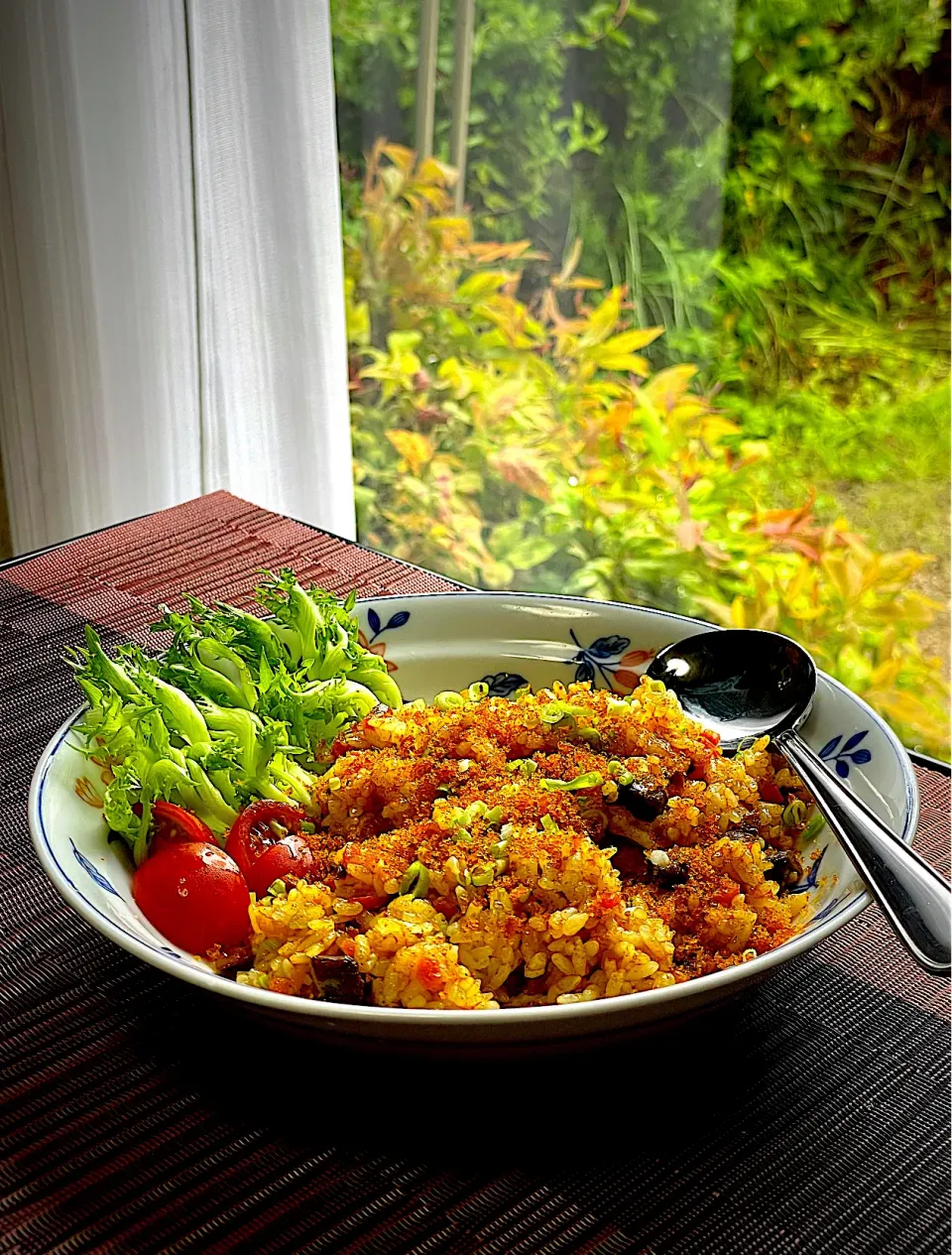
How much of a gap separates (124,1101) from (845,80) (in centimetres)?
226

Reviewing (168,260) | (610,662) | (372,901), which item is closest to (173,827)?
(372,901)

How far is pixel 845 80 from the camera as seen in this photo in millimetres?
2385

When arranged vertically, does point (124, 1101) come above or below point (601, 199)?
below

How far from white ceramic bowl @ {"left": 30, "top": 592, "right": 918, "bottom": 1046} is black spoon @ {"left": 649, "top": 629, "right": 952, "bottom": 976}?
2cm

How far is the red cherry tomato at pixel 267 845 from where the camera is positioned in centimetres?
80

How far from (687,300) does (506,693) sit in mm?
1744

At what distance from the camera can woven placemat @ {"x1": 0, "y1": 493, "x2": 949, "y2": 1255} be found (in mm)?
643

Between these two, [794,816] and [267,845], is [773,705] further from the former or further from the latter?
[267,845]

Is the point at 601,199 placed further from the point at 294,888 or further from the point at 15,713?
the point at 294,888

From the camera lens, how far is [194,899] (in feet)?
2.51

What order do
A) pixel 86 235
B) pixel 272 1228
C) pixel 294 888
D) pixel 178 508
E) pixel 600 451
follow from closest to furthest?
pixel 272 1228 → pixel 294 888 → pixel 178 508 → pixel 86 235 → pixel 600 451

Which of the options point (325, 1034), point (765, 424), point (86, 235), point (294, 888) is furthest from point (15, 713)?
point (765, 424)

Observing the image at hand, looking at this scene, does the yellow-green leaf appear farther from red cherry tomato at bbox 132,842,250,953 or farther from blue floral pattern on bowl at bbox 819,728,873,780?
red cherry tomato at bbox 132,842,250,953

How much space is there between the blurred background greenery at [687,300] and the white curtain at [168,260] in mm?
521
